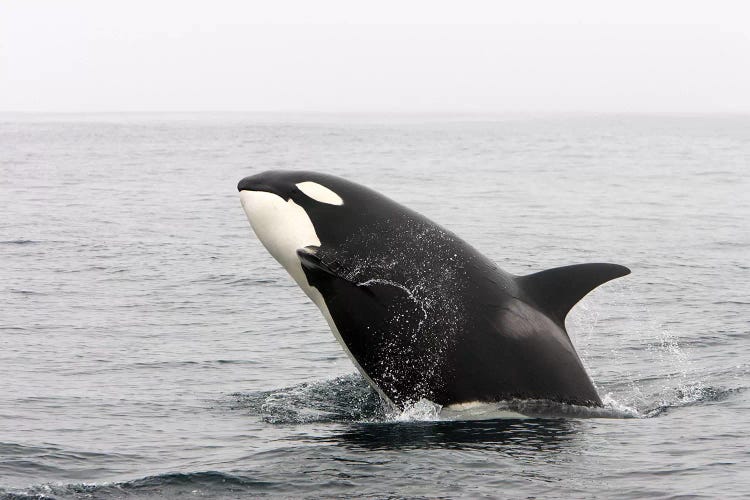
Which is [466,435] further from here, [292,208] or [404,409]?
[292,208]

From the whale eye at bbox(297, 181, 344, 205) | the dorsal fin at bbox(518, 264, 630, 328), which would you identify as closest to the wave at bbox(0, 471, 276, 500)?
the whale eye at bbox(297, 181, 344, 205)

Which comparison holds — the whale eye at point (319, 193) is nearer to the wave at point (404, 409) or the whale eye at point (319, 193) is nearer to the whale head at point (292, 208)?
the whale head at point (292, 208)

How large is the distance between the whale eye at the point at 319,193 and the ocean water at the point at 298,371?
227 cm

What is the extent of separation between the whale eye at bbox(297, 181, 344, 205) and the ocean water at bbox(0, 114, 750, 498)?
2273mm

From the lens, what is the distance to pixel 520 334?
427 inches

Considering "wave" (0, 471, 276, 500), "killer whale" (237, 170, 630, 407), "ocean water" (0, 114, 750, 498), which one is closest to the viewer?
"wave" (0, 471, 276, 500)

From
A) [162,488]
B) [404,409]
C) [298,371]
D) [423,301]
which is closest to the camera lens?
[162,488]

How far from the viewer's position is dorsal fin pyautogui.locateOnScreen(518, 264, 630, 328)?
11.2 meters

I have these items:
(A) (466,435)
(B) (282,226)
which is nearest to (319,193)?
(B) (282,226)

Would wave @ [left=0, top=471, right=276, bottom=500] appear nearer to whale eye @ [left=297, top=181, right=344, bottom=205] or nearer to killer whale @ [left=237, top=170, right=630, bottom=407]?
killer whale @ [left=237, top=170, right=630, bottom=407]

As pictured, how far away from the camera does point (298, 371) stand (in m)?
14.1

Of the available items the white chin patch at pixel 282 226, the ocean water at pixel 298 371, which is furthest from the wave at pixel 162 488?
the white chin patch at pixel 282 226

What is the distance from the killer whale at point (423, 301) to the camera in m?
10.8

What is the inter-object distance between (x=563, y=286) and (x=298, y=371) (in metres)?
4.29
